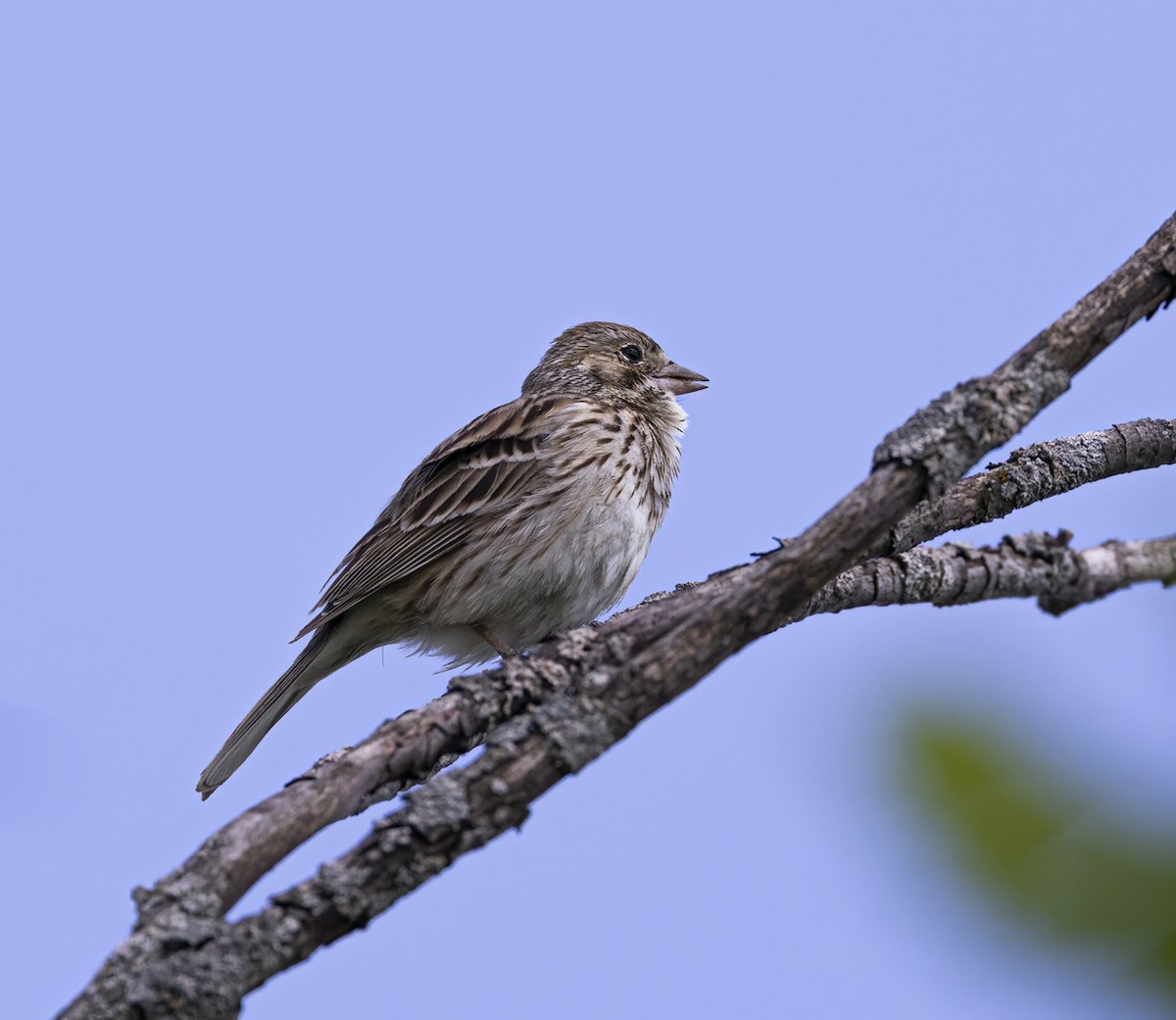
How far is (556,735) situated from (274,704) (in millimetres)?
3687

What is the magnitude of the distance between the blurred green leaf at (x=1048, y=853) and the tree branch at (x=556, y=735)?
1.73 metres

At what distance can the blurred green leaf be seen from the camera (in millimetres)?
1060

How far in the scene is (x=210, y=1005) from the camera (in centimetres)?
253

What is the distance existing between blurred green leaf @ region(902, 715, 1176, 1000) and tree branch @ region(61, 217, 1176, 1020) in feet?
5.68

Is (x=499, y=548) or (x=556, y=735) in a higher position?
(x=499, y=548)

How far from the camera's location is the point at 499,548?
6383 millimetres

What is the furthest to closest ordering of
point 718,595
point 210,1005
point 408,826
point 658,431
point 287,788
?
point 658,431, point 287,788, point 718,595, point 408,826, point 210,1005

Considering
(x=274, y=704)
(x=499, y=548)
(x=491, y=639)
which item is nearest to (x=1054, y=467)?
(x=499, y=548)

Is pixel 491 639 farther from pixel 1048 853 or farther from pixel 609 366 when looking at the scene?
pixel 1048 853

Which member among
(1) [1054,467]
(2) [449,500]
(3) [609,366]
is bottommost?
(1) [1054,467]

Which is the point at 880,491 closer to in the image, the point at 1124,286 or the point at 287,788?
the point at 1124,286

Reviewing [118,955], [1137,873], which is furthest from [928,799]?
[118,955]

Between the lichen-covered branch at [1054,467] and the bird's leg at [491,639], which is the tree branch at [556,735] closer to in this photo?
the lichen-covered branch at [1054,467]

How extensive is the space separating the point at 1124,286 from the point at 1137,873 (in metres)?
2.44
